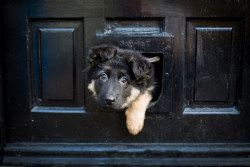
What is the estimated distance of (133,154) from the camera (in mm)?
2689

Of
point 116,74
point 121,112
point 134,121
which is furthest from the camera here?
point 121,112

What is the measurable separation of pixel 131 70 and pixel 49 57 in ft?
3.13

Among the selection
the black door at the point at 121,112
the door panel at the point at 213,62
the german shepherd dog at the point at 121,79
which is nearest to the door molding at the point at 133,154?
the black door at the point at 121,112

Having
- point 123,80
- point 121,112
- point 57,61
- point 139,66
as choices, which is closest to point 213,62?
point 139,66

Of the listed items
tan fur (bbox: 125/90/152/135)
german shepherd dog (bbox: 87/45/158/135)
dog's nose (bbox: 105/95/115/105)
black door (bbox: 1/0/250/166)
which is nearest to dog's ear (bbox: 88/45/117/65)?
german shepherd dog (bbox: 87/45/158/135)

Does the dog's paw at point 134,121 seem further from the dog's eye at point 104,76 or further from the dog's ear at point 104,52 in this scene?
the dog's ear at point 104,52

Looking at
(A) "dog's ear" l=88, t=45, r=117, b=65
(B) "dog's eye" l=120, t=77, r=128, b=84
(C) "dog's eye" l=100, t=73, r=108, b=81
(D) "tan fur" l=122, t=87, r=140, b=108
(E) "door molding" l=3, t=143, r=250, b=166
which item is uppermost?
(A) "dog's ear" l=88, t=45, r=117, b=65

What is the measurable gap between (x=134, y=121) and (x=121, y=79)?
19.9 inches

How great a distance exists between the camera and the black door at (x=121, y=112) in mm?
2520

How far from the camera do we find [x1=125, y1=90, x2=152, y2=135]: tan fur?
2.50 metres

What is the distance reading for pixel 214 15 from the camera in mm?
2500

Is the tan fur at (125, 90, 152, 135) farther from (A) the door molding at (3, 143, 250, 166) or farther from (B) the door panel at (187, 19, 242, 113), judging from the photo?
(B) the door panel at (187, 19, 242, 113)

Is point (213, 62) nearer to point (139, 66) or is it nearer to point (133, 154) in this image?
point (139, 66)

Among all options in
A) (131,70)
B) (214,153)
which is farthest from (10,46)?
(214,153)
